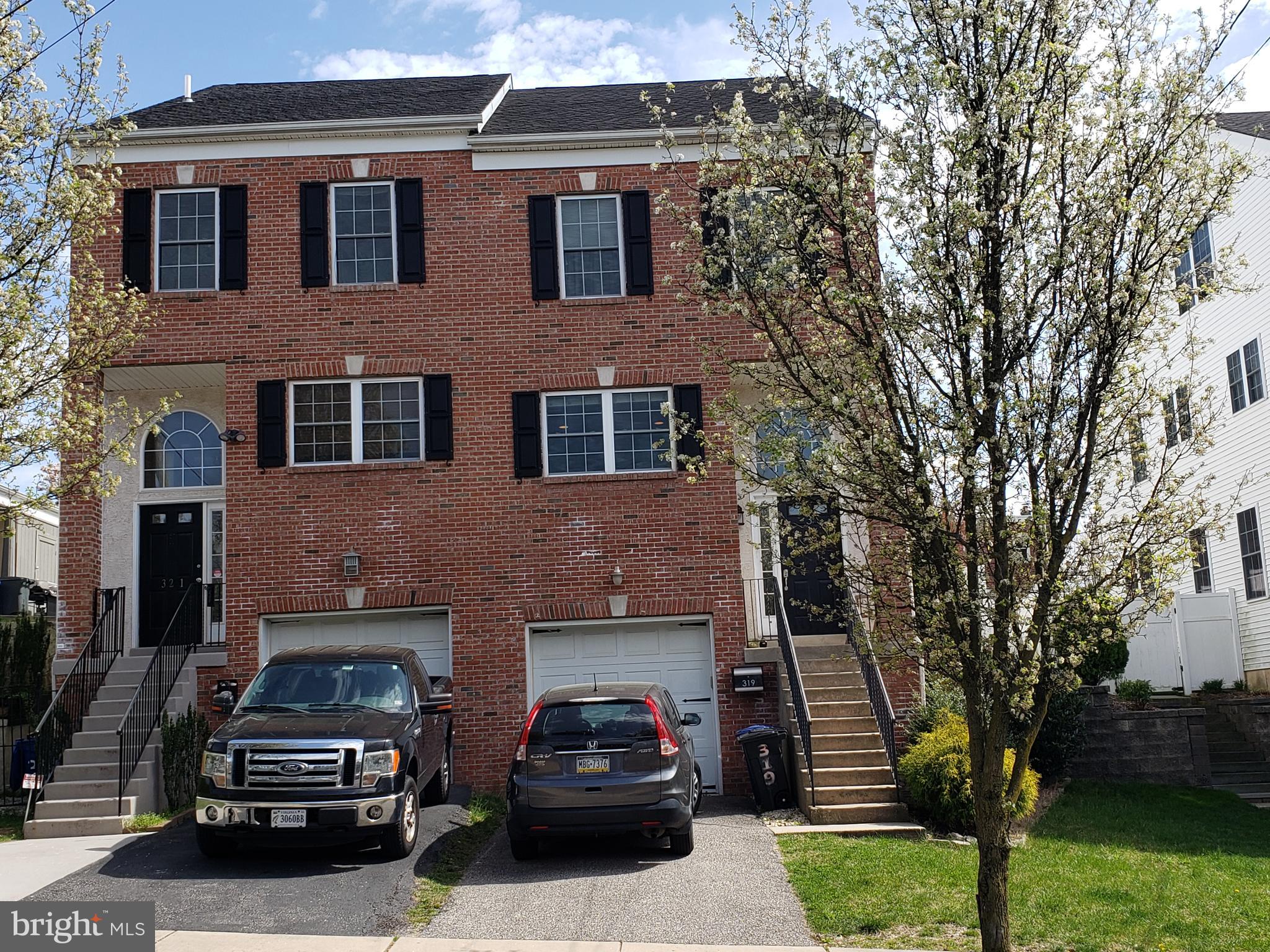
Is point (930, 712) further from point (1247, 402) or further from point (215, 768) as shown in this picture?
point (1247, 402)

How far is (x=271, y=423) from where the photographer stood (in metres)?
16.3

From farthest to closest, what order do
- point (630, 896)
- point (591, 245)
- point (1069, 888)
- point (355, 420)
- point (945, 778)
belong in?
1. point (591, 245)
2. point (355, 420)
3. point (945, 778)
4. point (1069, 888)
5. point (630, 896)

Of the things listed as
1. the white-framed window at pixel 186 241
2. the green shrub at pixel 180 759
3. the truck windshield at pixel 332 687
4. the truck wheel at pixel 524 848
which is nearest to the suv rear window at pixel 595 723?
the truck wheel at pixel 524 848

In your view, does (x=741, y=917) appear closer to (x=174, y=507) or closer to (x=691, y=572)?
(x=691, y=572)

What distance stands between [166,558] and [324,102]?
24.6 ft

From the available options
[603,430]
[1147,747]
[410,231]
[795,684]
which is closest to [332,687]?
[795,684]

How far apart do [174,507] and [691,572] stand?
25.3 feet

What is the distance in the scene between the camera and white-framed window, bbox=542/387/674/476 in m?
16.4

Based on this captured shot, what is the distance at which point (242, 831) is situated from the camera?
10.0 meters

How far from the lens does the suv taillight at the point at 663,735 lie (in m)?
10.6

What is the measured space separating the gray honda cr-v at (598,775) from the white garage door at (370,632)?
18.2ft

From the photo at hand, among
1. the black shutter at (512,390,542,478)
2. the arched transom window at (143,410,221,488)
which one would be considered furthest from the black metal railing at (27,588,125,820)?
the black shutter at (512,390,542,478)

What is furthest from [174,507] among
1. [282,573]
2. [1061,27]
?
[1061,27]

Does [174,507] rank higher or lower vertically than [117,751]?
higher
